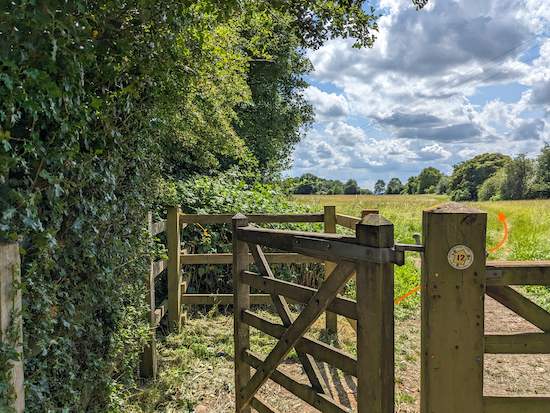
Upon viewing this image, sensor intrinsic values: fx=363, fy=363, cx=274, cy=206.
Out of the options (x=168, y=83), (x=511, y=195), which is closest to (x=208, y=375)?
(x=168, y=83)

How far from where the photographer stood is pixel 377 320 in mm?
1582

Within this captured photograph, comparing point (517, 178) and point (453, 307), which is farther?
point (517, 178)

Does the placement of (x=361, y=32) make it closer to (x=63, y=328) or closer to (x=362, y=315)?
(x=362, y=315)

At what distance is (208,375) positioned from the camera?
361 centimetres

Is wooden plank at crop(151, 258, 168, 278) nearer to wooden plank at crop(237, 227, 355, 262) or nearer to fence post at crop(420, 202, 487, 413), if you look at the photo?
wooden plank at crop(237, 227, 355, 262)

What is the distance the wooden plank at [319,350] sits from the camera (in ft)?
5.72

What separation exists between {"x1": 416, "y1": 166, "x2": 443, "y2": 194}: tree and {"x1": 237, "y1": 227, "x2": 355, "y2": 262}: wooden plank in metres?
82.0

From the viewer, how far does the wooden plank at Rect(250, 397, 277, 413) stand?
2417mm

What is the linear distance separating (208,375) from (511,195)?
198 ft

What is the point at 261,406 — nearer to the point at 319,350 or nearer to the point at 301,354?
the point at 301,354

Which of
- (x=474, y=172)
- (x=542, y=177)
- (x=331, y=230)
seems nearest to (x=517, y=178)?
(x=542, y=177)

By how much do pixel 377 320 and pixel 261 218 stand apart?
2945 mm

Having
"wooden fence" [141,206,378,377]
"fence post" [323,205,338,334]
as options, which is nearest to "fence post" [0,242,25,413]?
"wooden fence" [141,206,378,377]

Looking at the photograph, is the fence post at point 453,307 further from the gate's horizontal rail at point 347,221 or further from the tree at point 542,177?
the tree at point 542,177
